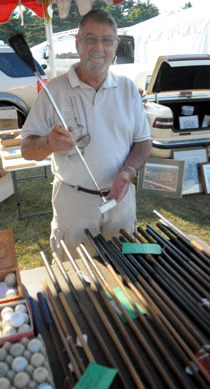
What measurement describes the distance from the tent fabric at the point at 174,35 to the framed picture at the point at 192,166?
264 inches

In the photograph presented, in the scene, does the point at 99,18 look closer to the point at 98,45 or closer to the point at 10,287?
the point at 98,45

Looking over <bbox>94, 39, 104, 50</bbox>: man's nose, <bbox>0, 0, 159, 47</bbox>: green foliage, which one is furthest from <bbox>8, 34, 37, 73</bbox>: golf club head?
<bbox>0, 0, 159, 47</bbox>: green foliage

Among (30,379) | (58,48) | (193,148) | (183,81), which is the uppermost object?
(58,48)

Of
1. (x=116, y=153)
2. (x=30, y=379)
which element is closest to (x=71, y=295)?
(x=30, y=379)

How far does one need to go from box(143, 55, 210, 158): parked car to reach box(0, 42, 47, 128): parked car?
324 cm

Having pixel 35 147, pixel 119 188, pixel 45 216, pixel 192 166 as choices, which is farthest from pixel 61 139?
pixel 192 166

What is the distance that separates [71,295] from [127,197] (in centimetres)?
85

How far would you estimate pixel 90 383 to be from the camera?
90cm

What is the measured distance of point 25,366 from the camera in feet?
3.09

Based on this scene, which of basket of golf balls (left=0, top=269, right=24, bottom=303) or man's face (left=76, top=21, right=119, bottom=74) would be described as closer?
basket of golf balls (left=0, top=269, right=24, bottom=303)

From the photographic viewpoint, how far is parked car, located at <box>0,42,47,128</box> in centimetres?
695

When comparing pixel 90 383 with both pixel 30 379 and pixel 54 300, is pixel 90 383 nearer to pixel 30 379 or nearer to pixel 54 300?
pixel 30 379

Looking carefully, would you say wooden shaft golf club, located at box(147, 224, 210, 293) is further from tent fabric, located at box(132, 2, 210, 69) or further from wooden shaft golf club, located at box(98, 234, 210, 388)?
tent fabric, located at box(132, 2, 210, 69)

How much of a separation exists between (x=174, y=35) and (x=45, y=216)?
12.2 m
